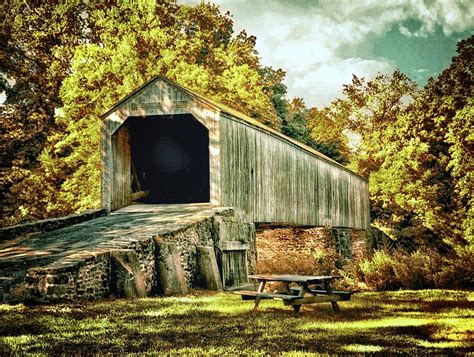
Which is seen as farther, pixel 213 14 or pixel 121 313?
pixel 213 14

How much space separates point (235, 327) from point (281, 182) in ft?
46.6

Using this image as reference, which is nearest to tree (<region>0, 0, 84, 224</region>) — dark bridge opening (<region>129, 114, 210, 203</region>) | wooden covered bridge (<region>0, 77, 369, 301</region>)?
dark bridge opening (<region>129, 114, 210, 203</region>)

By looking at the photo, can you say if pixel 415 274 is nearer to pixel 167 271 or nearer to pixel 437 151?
pixel 167 271

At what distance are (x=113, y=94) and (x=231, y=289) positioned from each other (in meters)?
13.2

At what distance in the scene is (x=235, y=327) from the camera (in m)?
8.02

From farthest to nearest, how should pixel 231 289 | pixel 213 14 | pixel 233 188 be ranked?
pixel 213 14, pixel 233 188, pixel 231 289

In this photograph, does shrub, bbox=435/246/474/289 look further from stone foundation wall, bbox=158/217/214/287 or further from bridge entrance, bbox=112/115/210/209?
bridge entrance, bbox=112/115/210/209

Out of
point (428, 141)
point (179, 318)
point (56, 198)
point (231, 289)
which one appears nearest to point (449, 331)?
point (179, 318)

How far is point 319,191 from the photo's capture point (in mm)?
25500

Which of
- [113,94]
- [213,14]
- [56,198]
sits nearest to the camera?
[113,94]

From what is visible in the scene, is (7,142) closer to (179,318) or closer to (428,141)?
(428,141)

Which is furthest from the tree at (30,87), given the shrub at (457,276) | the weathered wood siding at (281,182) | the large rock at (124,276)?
the shrub at (457,276)

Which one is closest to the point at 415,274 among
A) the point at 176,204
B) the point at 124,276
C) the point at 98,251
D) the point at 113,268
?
the point at 124,276

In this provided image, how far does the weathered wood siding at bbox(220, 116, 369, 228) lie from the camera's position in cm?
1811
